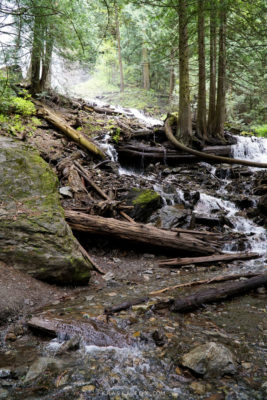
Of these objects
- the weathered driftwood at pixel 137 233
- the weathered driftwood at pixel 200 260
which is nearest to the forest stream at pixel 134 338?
the weathered driftwood at pixel 200 260

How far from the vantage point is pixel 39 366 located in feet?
8.00

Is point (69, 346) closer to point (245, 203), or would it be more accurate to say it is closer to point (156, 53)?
point (245, 203)

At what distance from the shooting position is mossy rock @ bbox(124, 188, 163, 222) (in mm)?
7463

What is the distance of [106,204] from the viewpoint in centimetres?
670

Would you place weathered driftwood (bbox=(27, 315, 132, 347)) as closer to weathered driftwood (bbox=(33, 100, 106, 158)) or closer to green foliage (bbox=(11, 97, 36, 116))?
weathered driftwood (bbox=(33, 100, 106, 158))

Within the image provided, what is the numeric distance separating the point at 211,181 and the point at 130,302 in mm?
8647

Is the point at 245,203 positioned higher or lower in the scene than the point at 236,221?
higher

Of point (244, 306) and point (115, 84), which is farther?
point (115, 84)

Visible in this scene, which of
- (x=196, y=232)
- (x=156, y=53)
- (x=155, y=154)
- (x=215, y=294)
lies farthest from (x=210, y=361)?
(x=156, y=53)

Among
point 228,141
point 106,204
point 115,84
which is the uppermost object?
point 115,84

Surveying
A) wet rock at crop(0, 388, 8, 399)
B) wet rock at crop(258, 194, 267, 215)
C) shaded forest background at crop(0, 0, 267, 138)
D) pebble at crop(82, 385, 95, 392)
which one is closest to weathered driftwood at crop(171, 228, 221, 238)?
wet rock at crop(258, 194, 267, 215)

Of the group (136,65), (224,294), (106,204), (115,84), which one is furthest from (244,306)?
(115,84)

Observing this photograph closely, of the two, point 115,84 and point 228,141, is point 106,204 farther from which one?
point 115,84

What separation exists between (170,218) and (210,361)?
17.0ft
